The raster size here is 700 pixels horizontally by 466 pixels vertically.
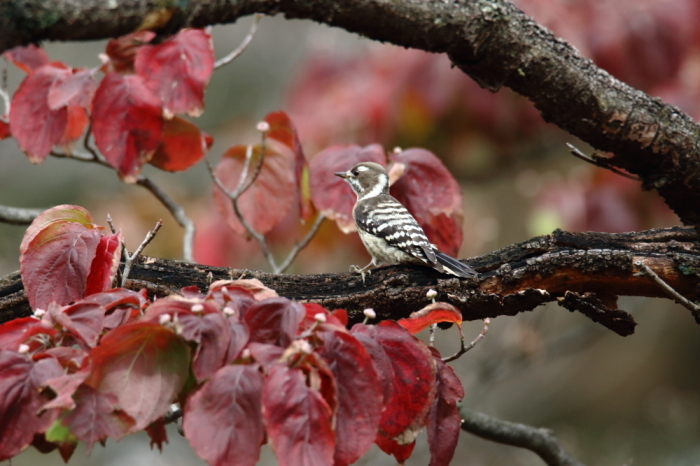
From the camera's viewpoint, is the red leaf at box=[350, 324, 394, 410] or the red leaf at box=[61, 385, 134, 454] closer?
the red leaf at box=[61, 385, 134, 454]

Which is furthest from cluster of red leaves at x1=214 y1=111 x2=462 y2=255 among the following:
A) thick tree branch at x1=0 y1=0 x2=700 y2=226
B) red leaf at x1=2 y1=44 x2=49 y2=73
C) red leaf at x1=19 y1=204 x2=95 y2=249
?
red leaf at x1=19 y1=204 x2=95 y2=249

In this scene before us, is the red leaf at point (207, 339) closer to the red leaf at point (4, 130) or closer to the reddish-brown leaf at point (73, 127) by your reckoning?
the red leaf at point (4, 130)

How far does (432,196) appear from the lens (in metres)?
3.44

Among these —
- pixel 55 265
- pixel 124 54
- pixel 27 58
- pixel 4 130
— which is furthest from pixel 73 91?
pixel 55 265

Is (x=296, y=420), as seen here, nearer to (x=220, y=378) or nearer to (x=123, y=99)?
(x=220, y=378)

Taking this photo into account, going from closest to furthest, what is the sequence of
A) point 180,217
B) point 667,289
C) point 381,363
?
point 381,363 < point 667,289 < point 180,217

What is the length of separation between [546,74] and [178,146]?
178 cm

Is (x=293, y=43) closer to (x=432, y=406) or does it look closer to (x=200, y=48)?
A: (x=200, y=48)

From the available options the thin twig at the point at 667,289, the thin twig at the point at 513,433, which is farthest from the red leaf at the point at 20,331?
the thin twig at the point at 513,433

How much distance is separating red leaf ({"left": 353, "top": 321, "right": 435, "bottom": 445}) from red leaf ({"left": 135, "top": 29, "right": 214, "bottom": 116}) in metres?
1.59

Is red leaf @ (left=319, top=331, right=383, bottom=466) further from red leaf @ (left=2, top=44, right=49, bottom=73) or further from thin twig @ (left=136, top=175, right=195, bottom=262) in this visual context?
red leaf @ (left=2, top=44, right=49, bottom=73)

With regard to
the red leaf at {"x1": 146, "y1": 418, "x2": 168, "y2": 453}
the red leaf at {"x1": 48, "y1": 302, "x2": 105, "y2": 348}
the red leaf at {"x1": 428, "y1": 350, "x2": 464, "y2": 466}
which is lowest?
the red leaf at {"x1": 146, "y1": 418, "x2": 168, "y2": 453}

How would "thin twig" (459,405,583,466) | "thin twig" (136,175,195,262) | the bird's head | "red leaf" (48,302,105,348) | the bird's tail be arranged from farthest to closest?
the bird's head < "thin twig" (136,175,195,262) < "thin twig" (459,405,583,466) < the bird's tail < "red leaf" (48,302,105,348)

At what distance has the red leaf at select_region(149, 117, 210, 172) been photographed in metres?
3.38
